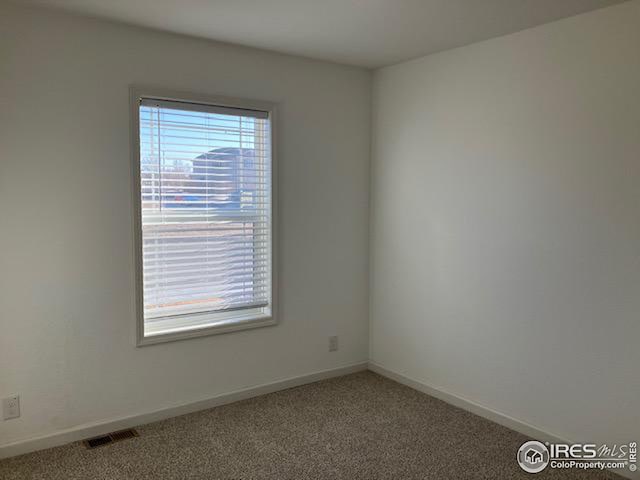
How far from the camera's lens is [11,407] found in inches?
110

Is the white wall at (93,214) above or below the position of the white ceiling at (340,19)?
below

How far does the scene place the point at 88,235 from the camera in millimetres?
2973

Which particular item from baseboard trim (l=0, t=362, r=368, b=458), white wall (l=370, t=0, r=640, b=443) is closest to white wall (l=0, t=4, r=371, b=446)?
baseboard trim (l=0, t=362, r=368, b=458)

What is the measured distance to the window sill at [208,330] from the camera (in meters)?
3.19

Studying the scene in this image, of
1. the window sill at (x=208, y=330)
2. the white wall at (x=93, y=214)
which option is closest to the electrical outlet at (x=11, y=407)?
the white wall at (x=93, y=214)

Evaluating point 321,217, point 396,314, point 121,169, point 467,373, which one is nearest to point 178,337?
point 121,169

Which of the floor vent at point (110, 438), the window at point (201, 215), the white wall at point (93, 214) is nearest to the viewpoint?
the white wall at point (93, 214)

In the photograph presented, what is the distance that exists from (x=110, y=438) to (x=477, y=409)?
7.49 feet

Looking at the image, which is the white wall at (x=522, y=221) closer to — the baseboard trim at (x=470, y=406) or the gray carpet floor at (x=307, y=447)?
the baseboard trim at (x=470, y=406)

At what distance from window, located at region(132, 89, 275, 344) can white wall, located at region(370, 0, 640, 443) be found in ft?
→ 3.37

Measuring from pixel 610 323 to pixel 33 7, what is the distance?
345 cm

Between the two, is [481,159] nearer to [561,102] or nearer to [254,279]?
[561,102]

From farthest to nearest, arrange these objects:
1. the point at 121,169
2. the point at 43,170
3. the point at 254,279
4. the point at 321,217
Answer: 1. the point at 321,217
2. the point at 254,279
3. the point at 121,169
4. the point at 43,170

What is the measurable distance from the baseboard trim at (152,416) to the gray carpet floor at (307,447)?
47 millimetres
